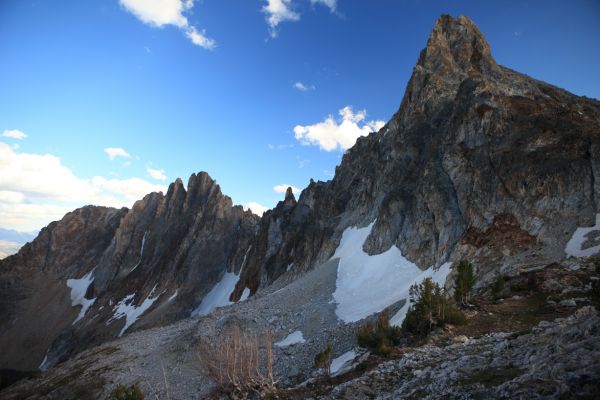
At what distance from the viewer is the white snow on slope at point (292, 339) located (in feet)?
117

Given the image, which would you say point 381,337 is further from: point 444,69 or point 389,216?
point 444,69

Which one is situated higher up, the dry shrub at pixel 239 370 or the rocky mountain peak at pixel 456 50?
the rocky mountain peak at pixel 456 50

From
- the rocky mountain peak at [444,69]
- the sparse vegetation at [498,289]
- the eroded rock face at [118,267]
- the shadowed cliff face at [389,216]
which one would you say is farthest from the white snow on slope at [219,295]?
the sparse vegetation at [498,289]

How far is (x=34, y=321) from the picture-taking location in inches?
4567

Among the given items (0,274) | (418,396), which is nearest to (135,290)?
(0,274)

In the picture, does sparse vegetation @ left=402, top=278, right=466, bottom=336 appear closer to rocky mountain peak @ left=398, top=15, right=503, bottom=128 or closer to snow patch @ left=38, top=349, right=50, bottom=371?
rocky mountain peak @ left=398, top=15, right=503, bottom=128

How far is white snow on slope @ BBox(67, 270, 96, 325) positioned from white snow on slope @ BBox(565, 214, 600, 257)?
4794 inches

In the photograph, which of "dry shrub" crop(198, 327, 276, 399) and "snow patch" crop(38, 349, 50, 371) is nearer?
"dry shrub" crop(198, 327, 276, 399)

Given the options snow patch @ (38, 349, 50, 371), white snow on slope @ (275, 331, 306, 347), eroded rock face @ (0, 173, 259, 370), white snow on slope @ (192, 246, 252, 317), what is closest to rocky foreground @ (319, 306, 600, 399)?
white snow on slope @ (275, 331, 306, 347)

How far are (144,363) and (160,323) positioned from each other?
51.0 metres

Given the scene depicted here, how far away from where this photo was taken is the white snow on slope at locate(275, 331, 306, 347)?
35.8 meters

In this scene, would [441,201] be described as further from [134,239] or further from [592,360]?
[134,239]

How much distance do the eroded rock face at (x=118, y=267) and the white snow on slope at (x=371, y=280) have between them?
5589cm

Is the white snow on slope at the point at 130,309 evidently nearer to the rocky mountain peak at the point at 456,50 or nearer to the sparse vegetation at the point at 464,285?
the sparse vegetation at the point at 464,285
